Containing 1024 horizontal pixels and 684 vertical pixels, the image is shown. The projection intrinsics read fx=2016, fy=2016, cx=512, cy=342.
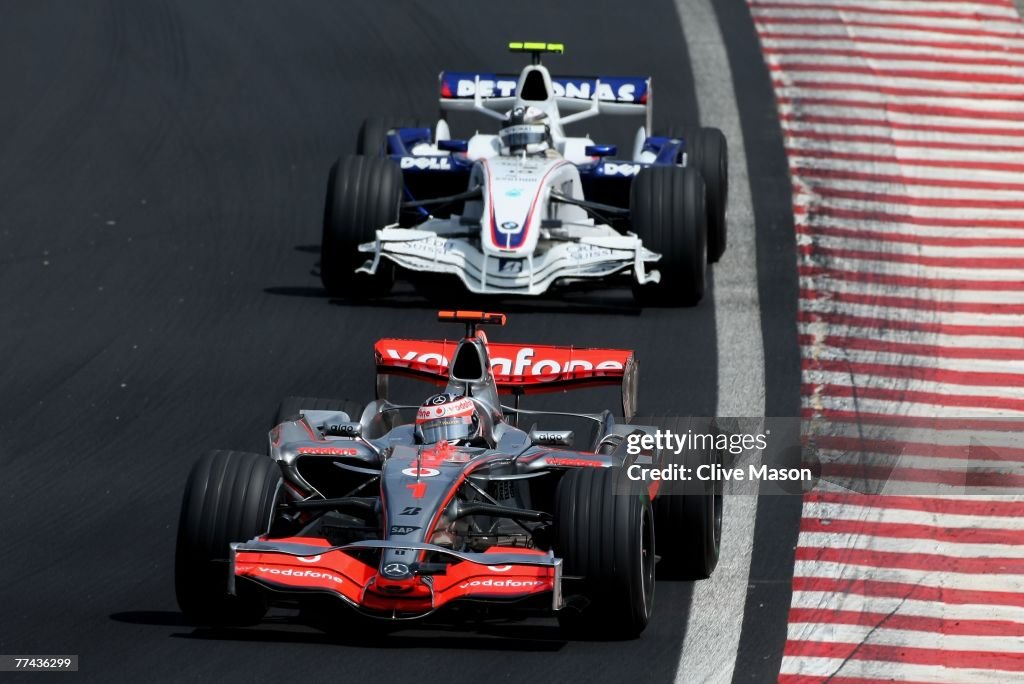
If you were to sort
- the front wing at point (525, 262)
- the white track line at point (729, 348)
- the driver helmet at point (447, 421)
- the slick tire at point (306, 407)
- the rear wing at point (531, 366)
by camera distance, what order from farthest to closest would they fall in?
the front wing at point (525, 262) < the rear wing at point (531, 366) < the slick tire at point (306, 407) < the driver helmet at point (447, 421) < the white track line at point (729, 348)

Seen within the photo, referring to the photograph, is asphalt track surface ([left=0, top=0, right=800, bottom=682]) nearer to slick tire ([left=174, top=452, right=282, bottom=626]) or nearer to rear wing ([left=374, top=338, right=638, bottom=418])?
slick tire ([left=174, top=452, right=282, bottom=626])

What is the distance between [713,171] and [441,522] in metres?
8.94

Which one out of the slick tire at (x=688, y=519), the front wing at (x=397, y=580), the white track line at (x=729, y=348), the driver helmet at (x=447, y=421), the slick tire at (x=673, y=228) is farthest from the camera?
the slick tire at (x=673, y=228)

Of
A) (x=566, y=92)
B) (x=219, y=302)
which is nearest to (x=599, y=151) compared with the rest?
(x=566, y=92)

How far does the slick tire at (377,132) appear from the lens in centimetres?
1989

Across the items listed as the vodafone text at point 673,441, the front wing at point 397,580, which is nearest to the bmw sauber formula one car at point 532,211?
the vodafone text at point 673,441

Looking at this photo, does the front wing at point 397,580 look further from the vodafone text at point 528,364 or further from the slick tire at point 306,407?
the vodafone text at point 528,364

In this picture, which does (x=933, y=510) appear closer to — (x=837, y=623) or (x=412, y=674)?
(x=837, y=623)

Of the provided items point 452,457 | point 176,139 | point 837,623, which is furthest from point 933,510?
point 176,139

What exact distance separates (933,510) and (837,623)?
212 cm

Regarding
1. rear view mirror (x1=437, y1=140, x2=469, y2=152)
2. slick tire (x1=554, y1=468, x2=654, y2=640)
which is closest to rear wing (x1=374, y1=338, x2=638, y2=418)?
slick tire (x1=554, y1=468, x2=654, y2=640)

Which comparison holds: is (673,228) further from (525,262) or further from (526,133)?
(526,133)

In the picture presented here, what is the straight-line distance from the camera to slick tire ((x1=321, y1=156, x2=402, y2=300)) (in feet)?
57.8

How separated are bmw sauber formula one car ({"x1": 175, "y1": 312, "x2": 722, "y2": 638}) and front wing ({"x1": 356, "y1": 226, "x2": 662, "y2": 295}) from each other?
4565mm
